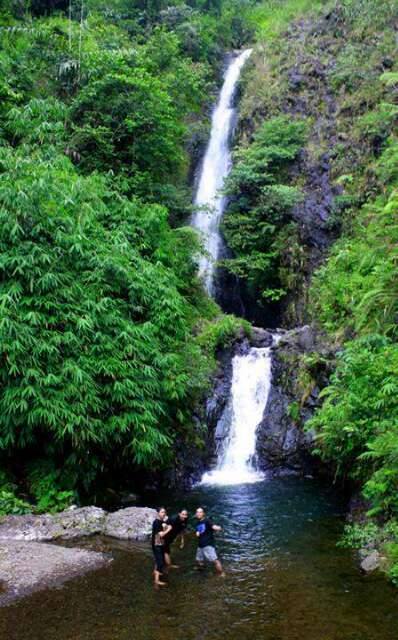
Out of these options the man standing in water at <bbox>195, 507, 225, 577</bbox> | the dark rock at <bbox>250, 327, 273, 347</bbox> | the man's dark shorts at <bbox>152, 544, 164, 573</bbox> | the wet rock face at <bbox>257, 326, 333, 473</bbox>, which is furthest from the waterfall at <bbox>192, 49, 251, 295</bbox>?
the man's dark shorts at <bbox>152, 544, 164, 573</bbox>

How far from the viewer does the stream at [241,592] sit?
6492 millimetres

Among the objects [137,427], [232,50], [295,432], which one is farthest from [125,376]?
[232,50]

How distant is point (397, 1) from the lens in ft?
76.5

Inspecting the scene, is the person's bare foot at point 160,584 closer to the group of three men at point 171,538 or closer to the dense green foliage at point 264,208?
the group of three men at point 171,538

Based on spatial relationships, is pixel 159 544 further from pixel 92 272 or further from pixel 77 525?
pixel 92 272

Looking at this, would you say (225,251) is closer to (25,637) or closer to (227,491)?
(227,491)

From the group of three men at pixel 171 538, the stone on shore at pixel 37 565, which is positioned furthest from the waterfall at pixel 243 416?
the stone on shore at pixel 37 565


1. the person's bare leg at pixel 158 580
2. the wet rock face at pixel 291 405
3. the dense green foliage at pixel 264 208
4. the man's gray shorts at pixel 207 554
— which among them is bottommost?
the person's bare leg at pixel 158 580

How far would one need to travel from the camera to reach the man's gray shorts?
8.45m

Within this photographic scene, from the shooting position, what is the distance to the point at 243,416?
16.2 meters

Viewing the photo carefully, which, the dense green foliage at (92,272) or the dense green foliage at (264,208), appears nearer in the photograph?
the dense green foliage at (92,272)

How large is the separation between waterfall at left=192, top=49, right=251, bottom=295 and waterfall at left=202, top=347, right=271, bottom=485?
4334mm

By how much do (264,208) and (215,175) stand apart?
4.79 meters

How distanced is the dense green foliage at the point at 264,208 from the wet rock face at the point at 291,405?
384 cm
